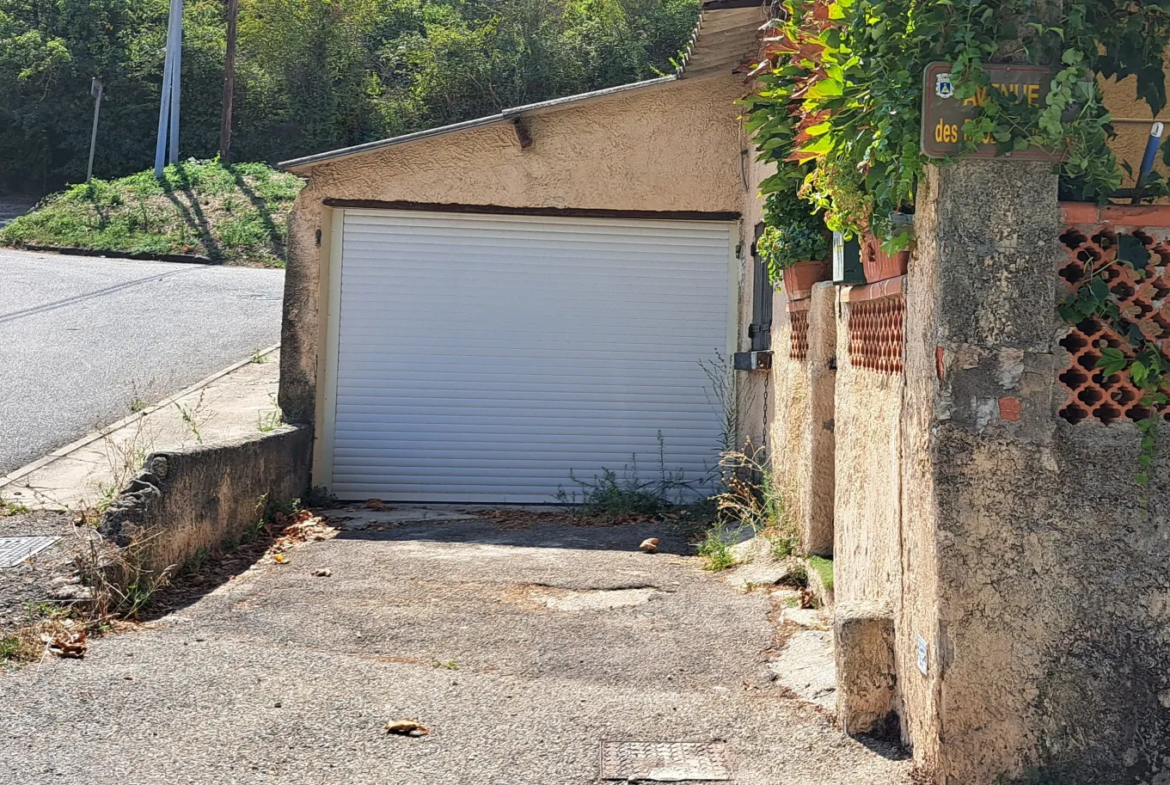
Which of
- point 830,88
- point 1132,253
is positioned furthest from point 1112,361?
point 830,88

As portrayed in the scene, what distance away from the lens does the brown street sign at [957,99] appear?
11.8 ft

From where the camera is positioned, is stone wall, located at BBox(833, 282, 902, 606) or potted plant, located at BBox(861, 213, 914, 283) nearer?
potted plant, located at BBox(861, 213, 914, 283)

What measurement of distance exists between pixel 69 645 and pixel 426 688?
67.9 inches

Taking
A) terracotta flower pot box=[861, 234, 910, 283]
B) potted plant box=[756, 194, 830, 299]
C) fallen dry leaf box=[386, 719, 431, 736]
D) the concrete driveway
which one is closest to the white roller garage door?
the concrete driveway

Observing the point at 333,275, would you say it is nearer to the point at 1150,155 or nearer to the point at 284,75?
the point at 1150,155

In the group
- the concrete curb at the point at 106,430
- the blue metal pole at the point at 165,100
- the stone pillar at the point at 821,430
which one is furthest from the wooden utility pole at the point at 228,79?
the stone pillar at the point at 821,430

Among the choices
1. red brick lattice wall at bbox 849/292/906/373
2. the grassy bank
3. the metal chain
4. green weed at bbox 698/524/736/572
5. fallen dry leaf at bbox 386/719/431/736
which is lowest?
fallen dry leaf at bbox 386/719/431/736

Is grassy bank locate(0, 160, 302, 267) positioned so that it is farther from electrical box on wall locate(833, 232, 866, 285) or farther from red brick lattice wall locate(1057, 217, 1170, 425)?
red brick lattice wall locate(1057, 217, 1170, 425)

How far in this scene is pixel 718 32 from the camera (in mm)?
8523

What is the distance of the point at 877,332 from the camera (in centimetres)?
489

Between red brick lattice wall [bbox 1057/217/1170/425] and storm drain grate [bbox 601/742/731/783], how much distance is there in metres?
1.70

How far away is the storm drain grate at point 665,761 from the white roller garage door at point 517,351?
19.9ft

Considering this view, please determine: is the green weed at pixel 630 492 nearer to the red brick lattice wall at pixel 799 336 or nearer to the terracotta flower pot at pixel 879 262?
the red brick lattice wall at pixel 799 336

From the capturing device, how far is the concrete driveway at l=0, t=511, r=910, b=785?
4090mm
